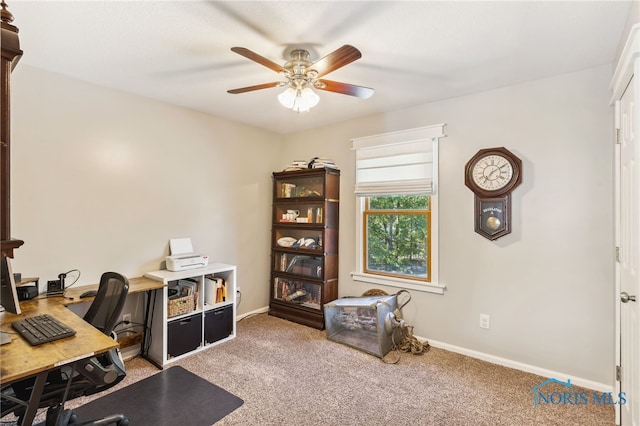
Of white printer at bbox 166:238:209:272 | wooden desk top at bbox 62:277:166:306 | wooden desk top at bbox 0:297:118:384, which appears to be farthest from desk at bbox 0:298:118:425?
white printer at bbox 166:238:209:272

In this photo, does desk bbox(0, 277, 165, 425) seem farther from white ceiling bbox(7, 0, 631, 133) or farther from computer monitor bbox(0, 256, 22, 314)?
white ceiling bbox(7, 0, 631, 133)

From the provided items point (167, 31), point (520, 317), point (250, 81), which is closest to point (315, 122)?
point (250, 81)

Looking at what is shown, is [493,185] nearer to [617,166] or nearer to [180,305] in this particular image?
[617,166]

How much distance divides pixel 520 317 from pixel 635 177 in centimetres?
148

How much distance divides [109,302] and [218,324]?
137 centimetres

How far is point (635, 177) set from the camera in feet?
5.35

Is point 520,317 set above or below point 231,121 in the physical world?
below

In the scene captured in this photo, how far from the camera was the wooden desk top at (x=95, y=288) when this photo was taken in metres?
2.28

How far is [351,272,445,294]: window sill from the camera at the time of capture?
308 cm

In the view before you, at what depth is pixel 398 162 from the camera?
11.1ft

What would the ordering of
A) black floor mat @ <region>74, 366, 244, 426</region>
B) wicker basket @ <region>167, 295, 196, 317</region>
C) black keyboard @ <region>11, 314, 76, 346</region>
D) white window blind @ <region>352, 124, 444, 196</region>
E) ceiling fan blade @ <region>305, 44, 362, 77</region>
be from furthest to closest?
white window blind @ <region>352, 124, 444, 196</region>, wicker basket @ <region>167, 295, 196, 317</region>, black floor mat @ <region>74, 366, 244, 426</region>, ceiling fan blade @ <region>305, 44, 362, 77</region>, black keyboard @ <region>11, 314, 76, 346</region>

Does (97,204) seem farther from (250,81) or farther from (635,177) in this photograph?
(635,177)

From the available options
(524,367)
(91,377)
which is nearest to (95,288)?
(91,377)

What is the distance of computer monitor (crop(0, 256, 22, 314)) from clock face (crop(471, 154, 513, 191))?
333 centimetres
